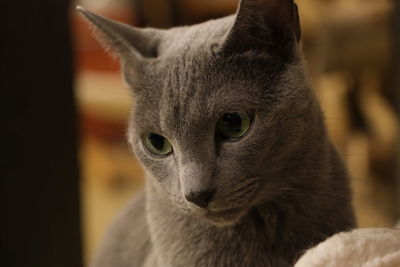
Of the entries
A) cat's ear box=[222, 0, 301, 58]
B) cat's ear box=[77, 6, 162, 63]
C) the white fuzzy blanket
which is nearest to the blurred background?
cat's ear box=[77, 6, 162, 63]

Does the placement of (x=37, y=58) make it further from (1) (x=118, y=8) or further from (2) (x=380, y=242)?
(1) (x=118, y=8)

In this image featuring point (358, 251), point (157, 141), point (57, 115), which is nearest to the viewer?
point (358, 251)

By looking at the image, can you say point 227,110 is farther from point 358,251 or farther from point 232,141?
point 358,251

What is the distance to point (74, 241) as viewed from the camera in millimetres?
1593

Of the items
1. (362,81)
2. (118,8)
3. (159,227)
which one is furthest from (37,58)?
(118,8)

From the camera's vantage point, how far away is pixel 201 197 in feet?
2.73

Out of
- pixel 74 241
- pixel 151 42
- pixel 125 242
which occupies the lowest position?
pixel 74 241

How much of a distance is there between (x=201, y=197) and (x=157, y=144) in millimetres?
160

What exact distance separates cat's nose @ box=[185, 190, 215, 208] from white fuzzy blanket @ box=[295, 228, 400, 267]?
0.55 feet

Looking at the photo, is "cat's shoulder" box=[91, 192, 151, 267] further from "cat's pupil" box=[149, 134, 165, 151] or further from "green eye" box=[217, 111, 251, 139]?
"green eye" box=[217, 111, 251, 139]

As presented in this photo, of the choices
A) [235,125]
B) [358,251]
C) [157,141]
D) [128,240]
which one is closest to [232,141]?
[235,125]

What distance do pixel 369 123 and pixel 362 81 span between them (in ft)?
0.67

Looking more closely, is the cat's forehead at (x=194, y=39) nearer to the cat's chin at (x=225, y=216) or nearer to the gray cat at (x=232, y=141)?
the gray cat at (x=232, y=141)

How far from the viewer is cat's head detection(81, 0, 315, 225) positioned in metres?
0.85
